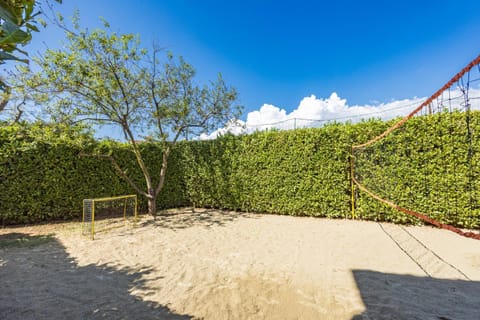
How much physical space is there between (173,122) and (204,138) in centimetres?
181

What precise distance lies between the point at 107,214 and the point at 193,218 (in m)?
3.38

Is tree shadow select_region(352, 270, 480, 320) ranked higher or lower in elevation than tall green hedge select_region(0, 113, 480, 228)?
lower

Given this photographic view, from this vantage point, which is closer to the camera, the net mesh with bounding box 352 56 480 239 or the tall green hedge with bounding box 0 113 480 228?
the net mesh with bounding box 352 56 480 239

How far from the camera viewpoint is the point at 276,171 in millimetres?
7711

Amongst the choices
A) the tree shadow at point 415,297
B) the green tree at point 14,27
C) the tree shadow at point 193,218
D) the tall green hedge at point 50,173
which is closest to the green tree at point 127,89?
the tree shadow at point 193,218

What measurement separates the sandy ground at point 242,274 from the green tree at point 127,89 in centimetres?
329

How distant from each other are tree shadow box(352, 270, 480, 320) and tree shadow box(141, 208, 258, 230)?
4341mm

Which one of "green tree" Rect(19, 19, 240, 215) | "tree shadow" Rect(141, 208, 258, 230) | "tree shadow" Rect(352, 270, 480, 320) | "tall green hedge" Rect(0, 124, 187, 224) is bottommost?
"tree shadow" Rect(141, 208, 258, 230)

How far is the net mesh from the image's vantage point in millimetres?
5172

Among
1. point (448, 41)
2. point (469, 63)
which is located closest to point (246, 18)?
point (448, 41)

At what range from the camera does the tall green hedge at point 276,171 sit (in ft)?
17.8

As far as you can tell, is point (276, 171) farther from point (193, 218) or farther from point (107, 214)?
point (107, 214)

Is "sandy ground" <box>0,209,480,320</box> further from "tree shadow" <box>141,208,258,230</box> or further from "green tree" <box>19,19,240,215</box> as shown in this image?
"green tree" <box>19,19,240,215</box>

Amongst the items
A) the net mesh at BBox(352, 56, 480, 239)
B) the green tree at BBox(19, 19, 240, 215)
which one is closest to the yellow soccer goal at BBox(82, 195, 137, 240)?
the green tree at BBox(19, 19, 240, 215)
